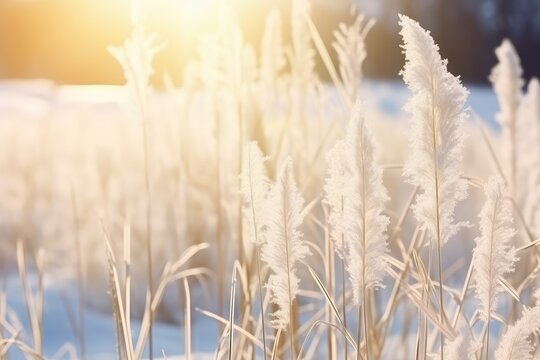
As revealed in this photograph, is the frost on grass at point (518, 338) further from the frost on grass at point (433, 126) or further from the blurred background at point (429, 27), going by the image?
the blurred background at point (429, 27)

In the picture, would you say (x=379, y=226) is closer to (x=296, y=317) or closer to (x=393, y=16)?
(x=296, y=317)

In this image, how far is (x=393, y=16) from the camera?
53.0ft

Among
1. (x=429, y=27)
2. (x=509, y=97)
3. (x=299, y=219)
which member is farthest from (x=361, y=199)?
(x=429, y=27)

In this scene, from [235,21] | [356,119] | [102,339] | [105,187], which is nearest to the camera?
[356,119]

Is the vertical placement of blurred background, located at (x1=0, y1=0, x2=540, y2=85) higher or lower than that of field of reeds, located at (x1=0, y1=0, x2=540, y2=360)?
higher

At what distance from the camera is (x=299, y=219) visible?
69 centimetres

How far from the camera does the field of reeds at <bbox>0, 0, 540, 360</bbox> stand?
661 millimetres

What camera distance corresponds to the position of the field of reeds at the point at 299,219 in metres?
0.66

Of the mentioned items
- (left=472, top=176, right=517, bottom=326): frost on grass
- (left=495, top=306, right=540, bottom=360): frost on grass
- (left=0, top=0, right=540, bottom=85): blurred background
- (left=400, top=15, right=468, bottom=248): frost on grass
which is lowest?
(left=495, top=306, right=540, bottom=360): frost on grass

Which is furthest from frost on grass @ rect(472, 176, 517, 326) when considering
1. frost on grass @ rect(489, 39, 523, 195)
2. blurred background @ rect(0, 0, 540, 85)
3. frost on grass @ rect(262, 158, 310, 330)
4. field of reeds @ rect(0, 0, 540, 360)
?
blurred background @ rect(0, 0, 540, 85)

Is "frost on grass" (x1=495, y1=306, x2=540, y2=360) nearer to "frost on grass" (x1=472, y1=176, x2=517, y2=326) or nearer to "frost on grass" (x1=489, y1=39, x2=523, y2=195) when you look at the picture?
"frost on grass" (x1=472, y1=176, x2=517, y2=326)

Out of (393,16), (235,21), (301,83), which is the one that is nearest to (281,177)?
(235,21)

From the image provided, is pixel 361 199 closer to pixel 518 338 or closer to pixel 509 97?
pixel 518 338

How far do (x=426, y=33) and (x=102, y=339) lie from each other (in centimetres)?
179
